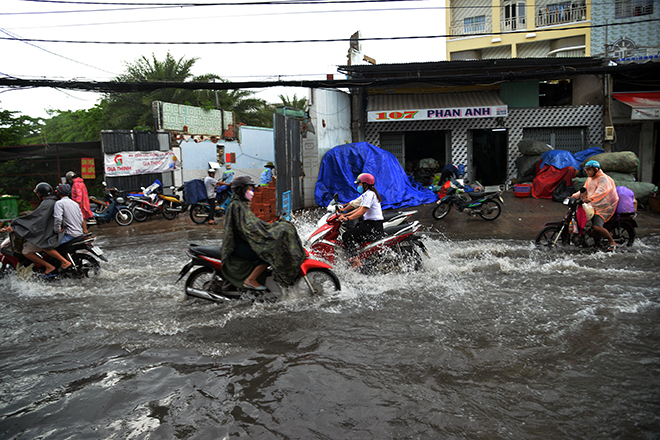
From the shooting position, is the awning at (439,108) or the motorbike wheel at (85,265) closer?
the motorbike wheel at (85,265)

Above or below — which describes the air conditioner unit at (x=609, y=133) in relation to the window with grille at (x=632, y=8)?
below

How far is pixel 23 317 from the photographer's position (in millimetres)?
5516

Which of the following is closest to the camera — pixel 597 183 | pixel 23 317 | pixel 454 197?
pixel 23 317

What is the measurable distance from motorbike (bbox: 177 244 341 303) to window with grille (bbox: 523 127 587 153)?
47.0ft

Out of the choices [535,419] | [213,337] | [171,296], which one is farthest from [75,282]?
[535,419]

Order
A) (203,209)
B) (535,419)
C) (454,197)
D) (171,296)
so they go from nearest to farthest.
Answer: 1. (535,419)
2. (171,296)
3. (454,197)
4. (203,209)

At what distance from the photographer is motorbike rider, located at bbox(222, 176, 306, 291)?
5121 millimetres

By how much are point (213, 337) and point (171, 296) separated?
1.69m

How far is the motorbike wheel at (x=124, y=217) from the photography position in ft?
43.8

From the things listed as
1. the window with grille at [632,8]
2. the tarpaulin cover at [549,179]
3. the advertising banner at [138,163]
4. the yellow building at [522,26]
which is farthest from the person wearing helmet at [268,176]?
the window with grille at [632,8]

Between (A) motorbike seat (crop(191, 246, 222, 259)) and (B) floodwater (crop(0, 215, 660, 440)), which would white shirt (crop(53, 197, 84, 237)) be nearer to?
(B) floodwater (crop(0, 215, 660, 440))

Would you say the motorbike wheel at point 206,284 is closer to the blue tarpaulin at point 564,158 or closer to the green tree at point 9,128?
the blue tarpaulin at point 564,158

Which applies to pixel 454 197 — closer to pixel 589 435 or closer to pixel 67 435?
pixel 589 435

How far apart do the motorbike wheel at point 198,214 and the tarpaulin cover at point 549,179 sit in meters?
10.4
